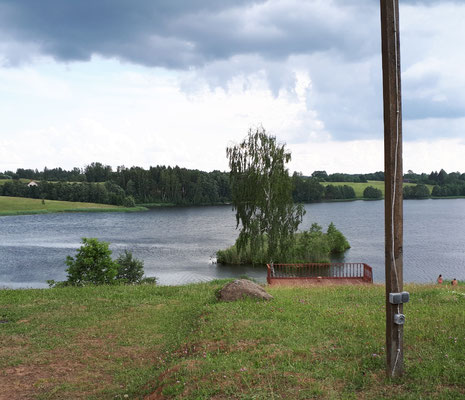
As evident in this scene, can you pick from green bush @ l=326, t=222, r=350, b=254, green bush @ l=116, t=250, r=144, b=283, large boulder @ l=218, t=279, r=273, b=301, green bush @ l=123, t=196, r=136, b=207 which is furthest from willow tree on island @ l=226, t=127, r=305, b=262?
green bush @ l=123, t=196, r=136, b=207

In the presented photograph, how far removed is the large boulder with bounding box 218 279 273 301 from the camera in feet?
44.4

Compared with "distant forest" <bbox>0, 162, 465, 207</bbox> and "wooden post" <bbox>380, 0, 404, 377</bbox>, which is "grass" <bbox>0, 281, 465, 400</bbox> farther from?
"distant forest" <bbox>0, 162, 465, 207</bbox>

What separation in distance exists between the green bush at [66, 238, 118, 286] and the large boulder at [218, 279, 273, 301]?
32.6 feet

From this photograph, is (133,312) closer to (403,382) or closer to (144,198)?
(403,382)

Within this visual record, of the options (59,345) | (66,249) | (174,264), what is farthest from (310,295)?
(66,249)

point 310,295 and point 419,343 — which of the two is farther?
point 310,295

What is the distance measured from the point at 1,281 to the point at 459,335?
Result: 34896mm

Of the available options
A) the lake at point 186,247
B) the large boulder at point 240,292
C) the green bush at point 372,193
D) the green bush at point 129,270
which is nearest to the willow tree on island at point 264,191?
the lake at point 186,247

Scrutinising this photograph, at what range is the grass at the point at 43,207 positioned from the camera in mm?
117387

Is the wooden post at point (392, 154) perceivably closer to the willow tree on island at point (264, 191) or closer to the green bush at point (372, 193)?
the willow tree on island at point (264, 191)

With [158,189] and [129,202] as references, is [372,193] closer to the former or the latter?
[158,189]

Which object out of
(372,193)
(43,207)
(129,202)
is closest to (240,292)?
(129,202)

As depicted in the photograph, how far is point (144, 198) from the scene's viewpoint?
455ft

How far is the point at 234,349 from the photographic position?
336 inches
